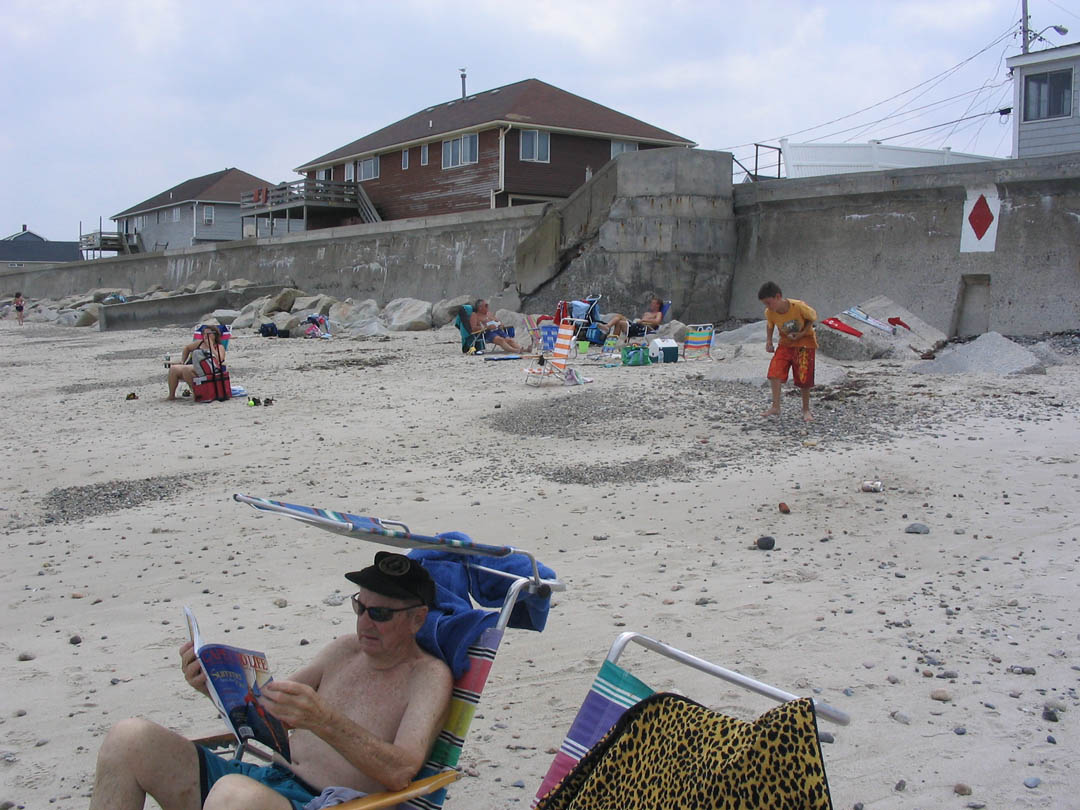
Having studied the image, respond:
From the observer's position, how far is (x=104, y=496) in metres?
7.24

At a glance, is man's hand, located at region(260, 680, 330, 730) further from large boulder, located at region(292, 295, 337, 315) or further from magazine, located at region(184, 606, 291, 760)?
large boulder, located at region(292, 295, 337, 315)

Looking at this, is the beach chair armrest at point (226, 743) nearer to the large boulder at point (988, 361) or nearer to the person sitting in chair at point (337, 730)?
the person sitting in chair at point (337, 730)

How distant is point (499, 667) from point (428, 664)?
1407 mm

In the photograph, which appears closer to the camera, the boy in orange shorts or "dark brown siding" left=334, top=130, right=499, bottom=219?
the boy in orange shorts

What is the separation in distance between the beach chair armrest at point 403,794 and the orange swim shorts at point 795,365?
23.5ft

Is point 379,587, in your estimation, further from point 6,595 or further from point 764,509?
point 764,509

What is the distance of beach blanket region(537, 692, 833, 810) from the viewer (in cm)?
188

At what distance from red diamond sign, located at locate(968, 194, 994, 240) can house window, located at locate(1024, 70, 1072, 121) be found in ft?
19.7

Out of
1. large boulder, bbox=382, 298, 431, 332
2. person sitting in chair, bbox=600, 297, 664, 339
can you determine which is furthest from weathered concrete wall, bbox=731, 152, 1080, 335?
large boulder, bbox=382, 298, 431, 332

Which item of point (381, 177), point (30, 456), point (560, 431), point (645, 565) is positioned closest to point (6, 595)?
point (645, 565)

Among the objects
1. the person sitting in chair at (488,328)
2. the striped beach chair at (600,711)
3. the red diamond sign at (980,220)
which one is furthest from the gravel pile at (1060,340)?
the striped beach chair at (600,711)

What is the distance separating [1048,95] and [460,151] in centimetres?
1942

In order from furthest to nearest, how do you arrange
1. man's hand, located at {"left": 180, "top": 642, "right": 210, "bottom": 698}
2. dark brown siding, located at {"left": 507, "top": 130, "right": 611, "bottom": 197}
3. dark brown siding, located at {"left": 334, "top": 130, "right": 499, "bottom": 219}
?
dark brown siding, located at {"left": 334, "top": 130, "right": 499, "bottom": 219}
dark brown siding, located at {"left": 507, "top": 130, "right": 611, "bottom": 197}
man's hand, located at {"left": 180, "top": 642, "right": 210, "bottom": 698}

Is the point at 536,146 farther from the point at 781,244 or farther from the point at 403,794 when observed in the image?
the point at 403,794
